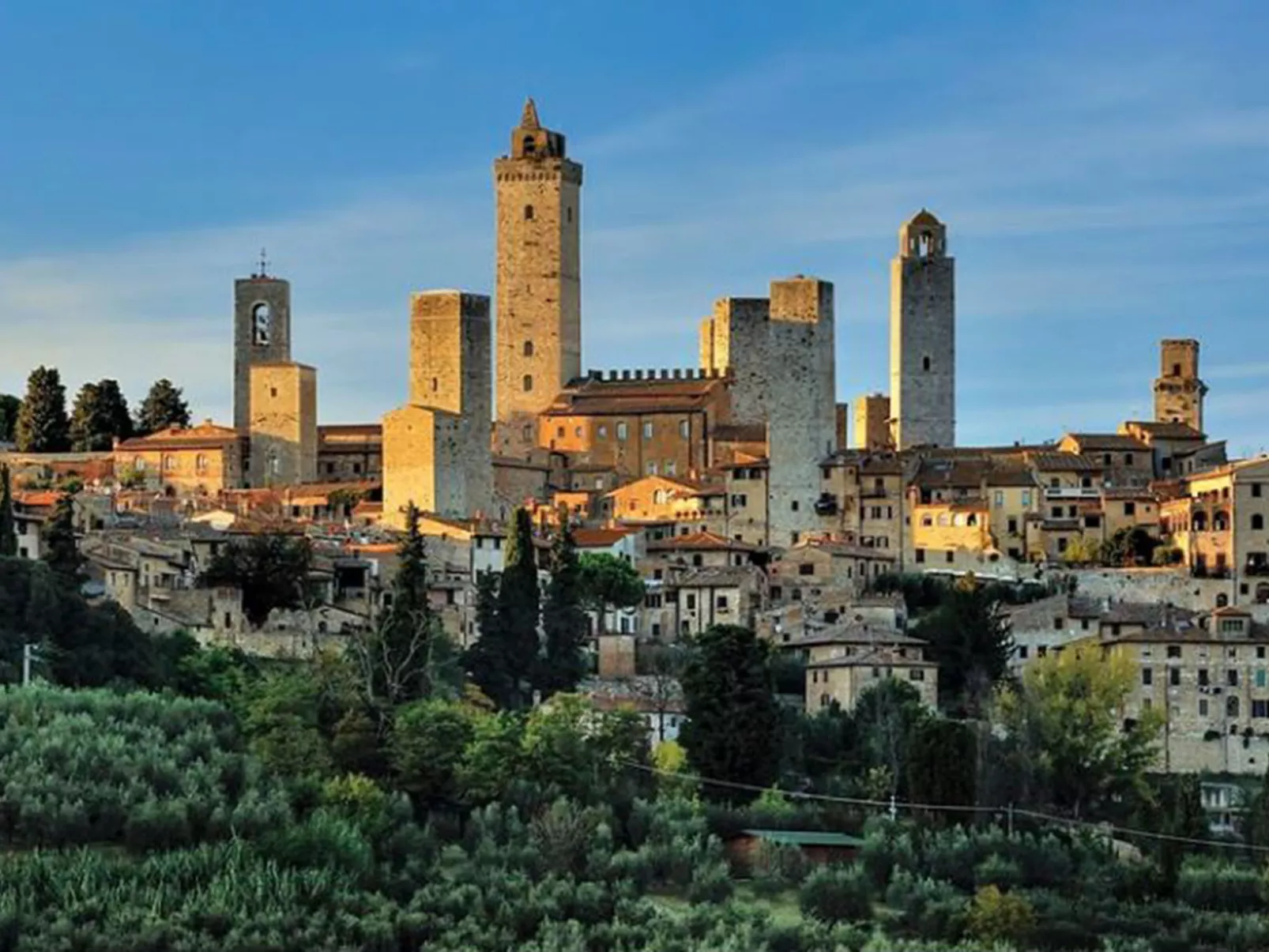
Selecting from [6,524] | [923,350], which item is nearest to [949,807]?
[6,524]

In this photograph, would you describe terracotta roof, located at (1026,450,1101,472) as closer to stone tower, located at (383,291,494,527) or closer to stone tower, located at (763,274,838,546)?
stone tower, located at (763,274,838,546)

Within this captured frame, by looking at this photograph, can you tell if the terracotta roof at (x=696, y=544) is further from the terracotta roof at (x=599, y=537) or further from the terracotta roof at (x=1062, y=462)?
the terracotta roof at (x=1062, y=462)

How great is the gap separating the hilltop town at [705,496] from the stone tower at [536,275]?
0.22 feet

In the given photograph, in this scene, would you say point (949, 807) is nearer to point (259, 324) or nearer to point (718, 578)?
point (718, 578)

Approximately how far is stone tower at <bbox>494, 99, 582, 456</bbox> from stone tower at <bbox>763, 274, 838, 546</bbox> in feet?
19.5

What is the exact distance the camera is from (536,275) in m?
73.9

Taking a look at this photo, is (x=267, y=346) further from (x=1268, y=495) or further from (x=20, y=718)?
(x=20, y=718)

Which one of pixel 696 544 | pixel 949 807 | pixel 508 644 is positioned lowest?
pixel 949 807

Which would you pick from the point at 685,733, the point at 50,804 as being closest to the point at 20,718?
the point at 50,804

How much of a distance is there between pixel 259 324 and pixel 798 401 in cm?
1297

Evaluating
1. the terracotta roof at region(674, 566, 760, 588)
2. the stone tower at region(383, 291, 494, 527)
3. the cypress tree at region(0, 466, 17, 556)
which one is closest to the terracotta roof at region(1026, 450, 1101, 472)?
the terracotta roof at region(674, 566, 760, 588)

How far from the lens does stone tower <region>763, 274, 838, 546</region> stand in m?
64.5

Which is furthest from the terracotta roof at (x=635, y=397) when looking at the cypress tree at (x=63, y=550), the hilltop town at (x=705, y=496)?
the cypress tree at (x=63, y=550)

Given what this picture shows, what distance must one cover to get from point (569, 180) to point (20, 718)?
128 ft
